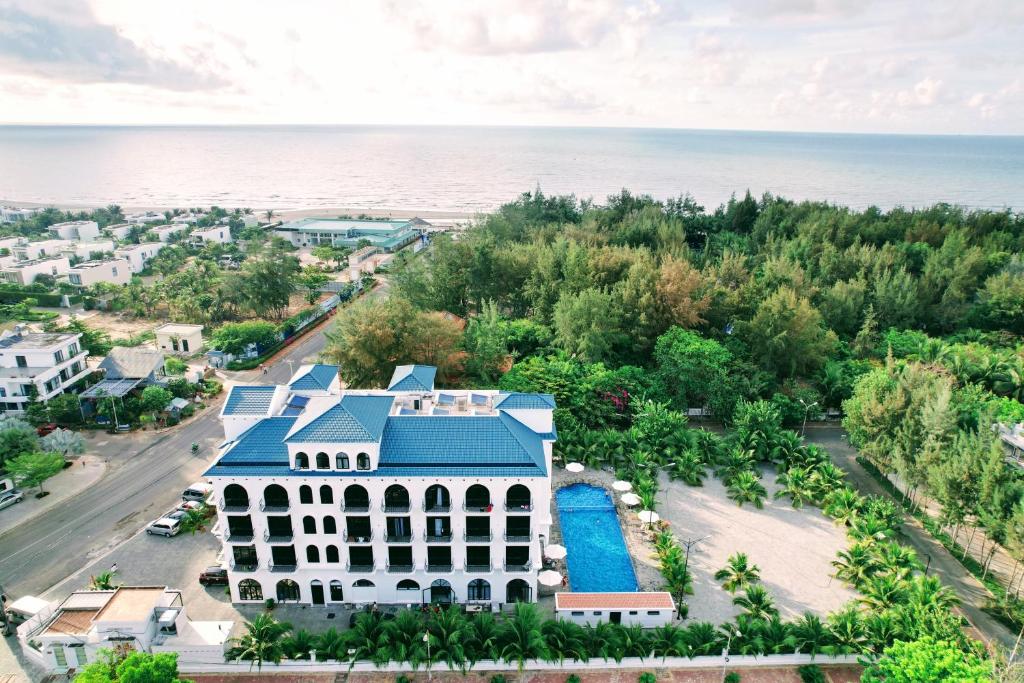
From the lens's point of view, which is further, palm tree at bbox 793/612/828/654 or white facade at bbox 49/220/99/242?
white facade at bbox 49/220/99/242

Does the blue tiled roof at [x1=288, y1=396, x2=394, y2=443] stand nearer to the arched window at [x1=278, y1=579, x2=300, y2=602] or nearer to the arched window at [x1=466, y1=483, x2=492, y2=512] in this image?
the arched window at [x1=466, y1=483, x2=492, y2=512]

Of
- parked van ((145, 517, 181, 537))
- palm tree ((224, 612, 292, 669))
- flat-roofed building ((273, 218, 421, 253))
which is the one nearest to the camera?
palm tree ((224, 612, 292, 669))

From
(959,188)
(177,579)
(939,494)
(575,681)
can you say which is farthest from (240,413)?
(959,188)

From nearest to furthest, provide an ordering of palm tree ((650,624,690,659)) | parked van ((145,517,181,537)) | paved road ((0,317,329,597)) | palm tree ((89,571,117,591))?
palm tree ((650,624,690,659)) → palm tree ((89,571,117,591)) → paved road ((0,317,329,597)) → parked van ((145,517,181,537))

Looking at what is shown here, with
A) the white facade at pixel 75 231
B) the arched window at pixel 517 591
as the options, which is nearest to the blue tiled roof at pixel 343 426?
the arched window at pixel 517 591

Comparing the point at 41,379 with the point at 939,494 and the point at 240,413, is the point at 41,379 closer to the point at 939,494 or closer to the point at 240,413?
the point at 240,413

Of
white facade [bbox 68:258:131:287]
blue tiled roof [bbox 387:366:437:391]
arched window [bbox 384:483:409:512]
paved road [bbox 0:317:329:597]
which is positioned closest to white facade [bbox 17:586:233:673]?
paved road [bbox 0:317:329:597]

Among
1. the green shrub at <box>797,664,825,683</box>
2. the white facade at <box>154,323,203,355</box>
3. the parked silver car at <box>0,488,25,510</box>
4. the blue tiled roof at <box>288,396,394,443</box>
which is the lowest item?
the green shrub at <box>797,664,825,683</box>
